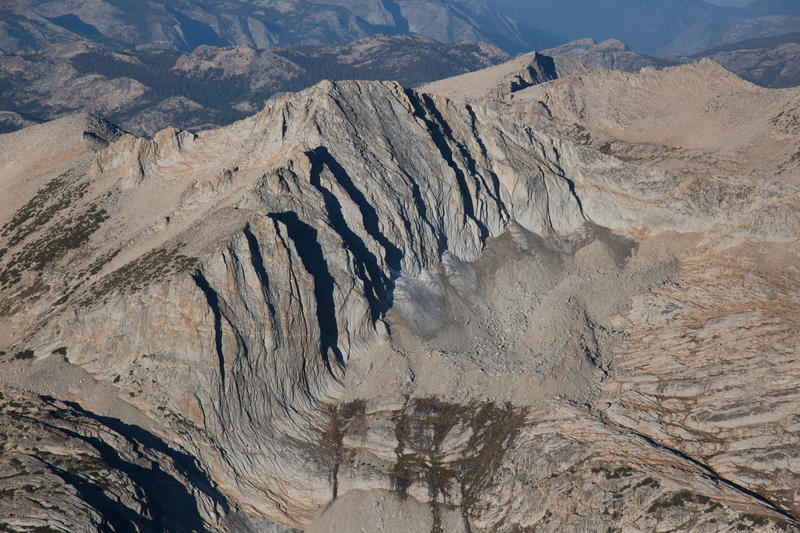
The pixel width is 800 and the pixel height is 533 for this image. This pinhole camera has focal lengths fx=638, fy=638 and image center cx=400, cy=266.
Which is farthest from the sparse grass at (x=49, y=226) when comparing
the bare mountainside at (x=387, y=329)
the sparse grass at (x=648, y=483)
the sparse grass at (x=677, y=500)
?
the sparse grass at (x=677, y=500)

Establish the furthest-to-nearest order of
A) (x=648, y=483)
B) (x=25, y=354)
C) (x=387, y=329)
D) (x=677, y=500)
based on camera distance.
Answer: (x=387, y=329), (x=25, y=354), (x=648, y=483), (x=677, y=500)

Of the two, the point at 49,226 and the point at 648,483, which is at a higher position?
the point at 49,226

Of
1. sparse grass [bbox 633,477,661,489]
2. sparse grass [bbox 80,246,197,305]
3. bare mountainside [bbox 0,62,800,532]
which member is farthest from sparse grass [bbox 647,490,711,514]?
sparse grass [bbox 80,246,197,305]

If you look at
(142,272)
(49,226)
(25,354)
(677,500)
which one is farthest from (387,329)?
(49,226)

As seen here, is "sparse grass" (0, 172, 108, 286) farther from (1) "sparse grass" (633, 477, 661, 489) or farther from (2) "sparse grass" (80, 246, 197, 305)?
(1) "sparse grass" (633, 477, 661, 489)

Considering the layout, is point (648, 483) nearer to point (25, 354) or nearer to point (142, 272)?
point (142, 272)

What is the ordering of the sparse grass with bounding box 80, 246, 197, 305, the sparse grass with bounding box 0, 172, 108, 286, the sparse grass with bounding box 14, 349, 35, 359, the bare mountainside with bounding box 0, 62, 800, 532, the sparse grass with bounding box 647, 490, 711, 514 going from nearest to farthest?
the sparse grass with bounding box 647, 490, 711, 514, the bare mountainside with bounding box 0, 62, 800, 532, the sparse grass with bounding box 14, 349, 35, 359, the sparse grass with bounding box 80, 246, 197, 305, the sparse grass with bounding box 0, 172, 108, 286

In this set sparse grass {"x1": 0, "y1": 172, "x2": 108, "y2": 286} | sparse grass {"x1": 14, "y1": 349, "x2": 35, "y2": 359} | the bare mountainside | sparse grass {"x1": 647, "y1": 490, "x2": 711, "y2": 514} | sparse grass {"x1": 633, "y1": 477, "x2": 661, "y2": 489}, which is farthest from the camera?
sparse grass {"x1": 0, "y1": 172, "x2": 108, "y2": 286}

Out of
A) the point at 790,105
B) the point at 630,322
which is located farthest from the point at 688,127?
the point at 630,322

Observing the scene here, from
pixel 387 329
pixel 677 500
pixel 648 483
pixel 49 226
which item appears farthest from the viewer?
pixel 49 226

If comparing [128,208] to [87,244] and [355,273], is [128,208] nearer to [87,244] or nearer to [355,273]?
[87,244]
